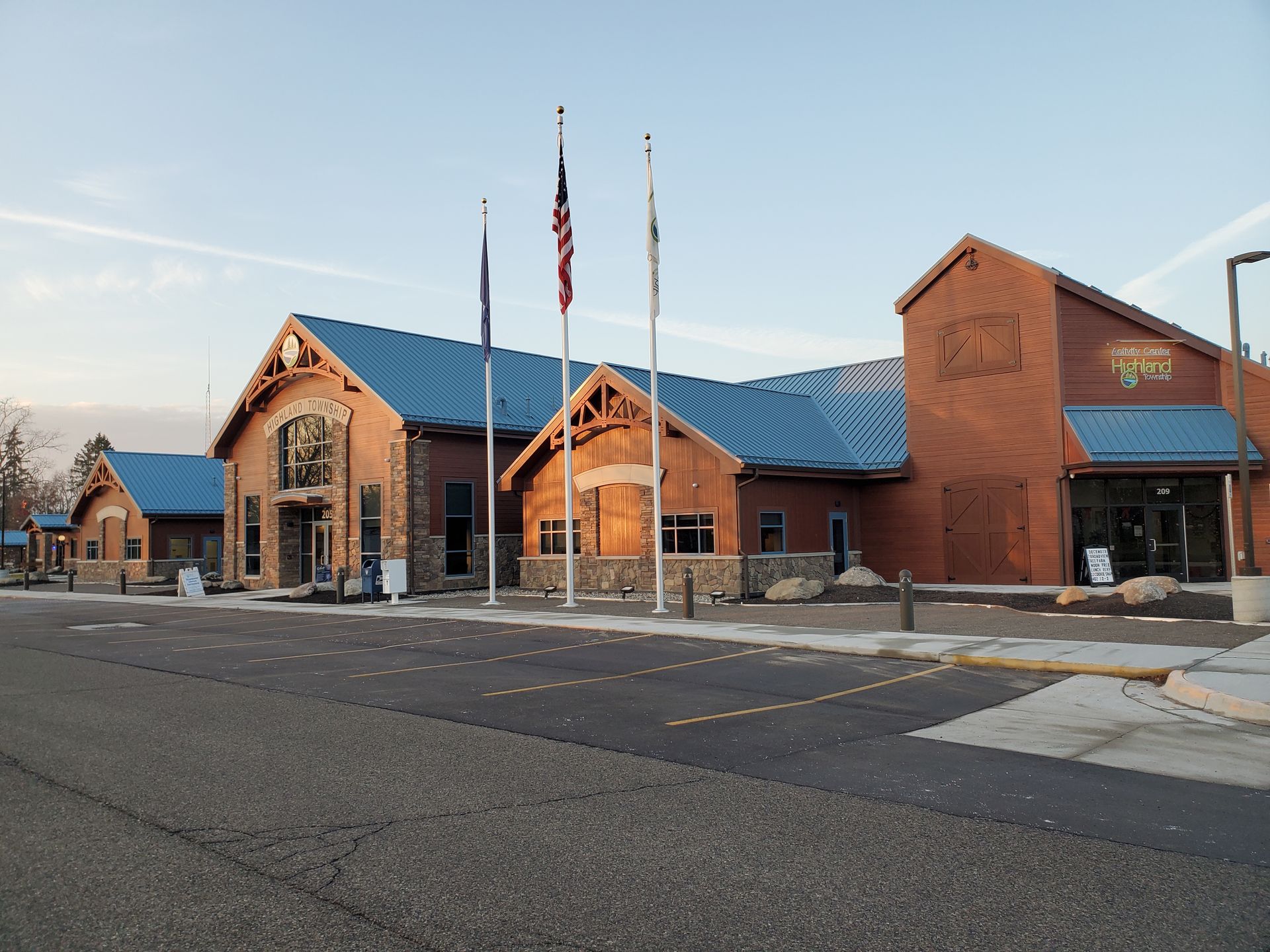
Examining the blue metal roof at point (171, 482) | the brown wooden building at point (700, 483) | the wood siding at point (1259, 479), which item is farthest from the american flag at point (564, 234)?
the blue metal roof at point (171, 482)

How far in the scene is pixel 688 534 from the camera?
27.0 metres

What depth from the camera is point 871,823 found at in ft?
21.4

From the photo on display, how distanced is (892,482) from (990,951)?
1039 inches

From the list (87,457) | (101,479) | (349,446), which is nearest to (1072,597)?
(349,446)

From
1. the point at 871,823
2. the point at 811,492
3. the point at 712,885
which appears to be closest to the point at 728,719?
the point at 871,823

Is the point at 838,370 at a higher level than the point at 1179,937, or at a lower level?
higher

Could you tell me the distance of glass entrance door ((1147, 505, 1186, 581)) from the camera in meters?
26.4

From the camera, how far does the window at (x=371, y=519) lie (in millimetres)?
32531

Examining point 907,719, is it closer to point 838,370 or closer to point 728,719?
point 728,719

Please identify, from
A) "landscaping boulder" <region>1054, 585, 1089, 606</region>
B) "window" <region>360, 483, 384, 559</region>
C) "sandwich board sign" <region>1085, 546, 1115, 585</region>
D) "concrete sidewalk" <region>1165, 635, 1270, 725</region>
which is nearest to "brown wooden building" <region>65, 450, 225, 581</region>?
"window" <region>360, 483, 384, 559</region>

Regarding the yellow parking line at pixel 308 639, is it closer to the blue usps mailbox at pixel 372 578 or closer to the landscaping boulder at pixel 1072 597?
the blue usps mailbox at pixel 372 578

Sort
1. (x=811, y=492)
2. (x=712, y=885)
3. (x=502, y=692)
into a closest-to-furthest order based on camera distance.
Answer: (x=712, y=885) < (x=502, y=692) < (x=811, y=492)

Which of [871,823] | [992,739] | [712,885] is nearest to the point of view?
[712,885]

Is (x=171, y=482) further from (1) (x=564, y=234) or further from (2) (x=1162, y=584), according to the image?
(2) (x=1162, y=584)
